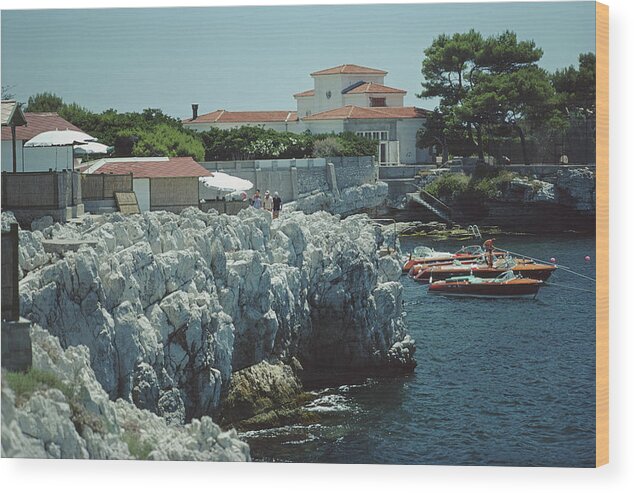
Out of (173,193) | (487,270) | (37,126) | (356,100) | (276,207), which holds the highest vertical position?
(356,100)

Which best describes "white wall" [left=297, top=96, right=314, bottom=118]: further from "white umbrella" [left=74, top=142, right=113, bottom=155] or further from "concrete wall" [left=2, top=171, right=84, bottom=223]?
"concrete wall" [left=2, top=171, right=84, bottom=223]

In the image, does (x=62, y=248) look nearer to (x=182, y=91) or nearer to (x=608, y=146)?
(x=182, y=91)

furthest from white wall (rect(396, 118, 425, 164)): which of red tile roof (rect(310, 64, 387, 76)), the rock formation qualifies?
the rock formation

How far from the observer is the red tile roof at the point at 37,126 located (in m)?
13.0

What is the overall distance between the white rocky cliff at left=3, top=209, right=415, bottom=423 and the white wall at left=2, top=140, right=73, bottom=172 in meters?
0.85

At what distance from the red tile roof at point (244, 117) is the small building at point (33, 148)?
1.38 m

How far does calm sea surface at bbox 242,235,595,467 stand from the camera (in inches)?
452

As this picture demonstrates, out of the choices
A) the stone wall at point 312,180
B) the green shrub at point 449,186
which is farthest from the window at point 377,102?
the stone wall at point 312,180

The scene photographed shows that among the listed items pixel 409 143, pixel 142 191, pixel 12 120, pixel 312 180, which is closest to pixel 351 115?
pixel 409 143

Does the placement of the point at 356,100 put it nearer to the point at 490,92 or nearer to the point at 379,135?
the point at 379,135

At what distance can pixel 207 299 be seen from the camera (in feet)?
40.4

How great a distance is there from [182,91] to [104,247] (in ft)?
6.22

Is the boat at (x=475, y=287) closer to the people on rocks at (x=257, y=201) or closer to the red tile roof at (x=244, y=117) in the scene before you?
the people on rocks at (x=257, y=201)

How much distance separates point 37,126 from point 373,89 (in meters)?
3.44
